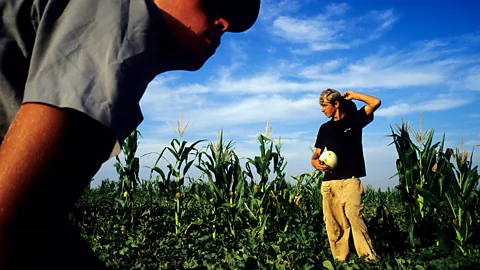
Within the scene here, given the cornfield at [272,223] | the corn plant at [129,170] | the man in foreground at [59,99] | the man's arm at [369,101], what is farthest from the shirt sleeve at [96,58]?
the corn plant at [129,170]

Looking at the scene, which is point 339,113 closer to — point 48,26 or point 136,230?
point 136,230

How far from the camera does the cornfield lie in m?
5.31

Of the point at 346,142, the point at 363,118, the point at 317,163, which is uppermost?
the point at 363,118

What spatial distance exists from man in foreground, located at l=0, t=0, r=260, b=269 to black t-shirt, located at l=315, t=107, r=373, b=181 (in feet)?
17.4

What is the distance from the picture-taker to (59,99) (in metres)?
0.48

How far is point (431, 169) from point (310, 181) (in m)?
2.53

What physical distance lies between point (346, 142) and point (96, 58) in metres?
5.50

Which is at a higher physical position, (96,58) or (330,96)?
(330,96)

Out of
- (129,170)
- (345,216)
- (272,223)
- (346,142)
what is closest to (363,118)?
(346,142)

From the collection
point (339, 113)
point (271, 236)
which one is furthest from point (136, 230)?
point (339, 113)

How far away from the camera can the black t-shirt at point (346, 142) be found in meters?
5.69

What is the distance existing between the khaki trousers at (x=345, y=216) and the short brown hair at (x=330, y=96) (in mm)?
1141

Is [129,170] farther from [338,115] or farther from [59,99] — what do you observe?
[59,99]

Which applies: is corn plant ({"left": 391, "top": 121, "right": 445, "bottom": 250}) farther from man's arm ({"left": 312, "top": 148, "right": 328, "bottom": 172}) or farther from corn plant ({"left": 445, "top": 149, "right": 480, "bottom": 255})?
man's arm ({"left": 312, "top": 148, "right": 328, "bottom": 172})
